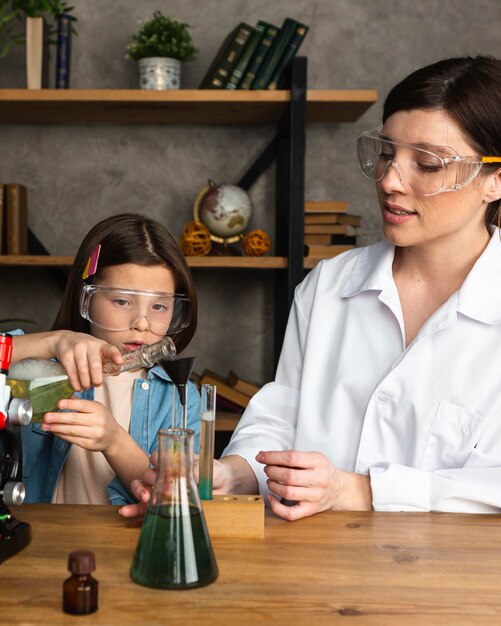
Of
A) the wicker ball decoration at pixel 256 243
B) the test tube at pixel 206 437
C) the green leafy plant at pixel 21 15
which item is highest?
the green leafy plant at pixel 21 15

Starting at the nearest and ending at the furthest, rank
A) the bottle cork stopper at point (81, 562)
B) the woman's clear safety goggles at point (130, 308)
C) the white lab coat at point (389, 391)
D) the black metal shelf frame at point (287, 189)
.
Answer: the bottle cork stopper at point (81, 562)
the white lab coat at point (389, 391)
the woman's clear safety goggles at point (130, 308)
the black metal shelf frame at point (287, 189)

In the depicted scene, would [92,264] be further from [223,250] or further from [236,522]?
[223,250]

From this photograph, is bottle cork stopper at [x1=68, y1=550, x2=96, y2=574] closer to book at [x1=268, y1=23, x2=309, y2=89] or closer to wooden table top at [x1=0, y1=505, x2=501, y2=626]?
wooden table top at [x1=0, y1=505, x2=501, y2=626]

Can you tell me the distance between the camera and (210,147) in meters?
3.45

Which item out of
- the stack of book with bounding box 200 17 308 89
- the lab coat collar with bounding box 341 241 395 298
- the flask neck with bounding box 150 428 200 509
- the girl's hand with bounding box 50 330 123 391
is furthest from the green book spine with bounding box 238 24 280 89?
the flask neck with bounding box 150 428 200 509

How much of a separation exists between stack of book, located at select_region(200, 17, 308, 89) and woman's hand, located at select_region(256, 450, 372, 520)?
6.70 ft

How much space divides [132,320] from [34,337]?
29 cm

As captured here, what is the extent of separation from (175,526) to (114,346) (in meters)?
0.55

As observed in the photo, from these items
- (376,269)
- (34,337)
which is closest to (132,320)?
(34,337)

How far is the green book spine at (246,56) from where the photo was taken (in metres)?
3.04

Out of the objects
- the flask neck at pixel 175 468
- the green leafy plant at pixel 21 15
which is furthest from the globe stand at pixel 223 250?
the flask neck at pixel 175 468

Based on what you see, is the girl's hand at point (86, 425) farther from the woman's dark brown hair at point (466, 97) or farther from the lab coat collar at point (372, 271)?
the woman's dark brown hair at point (466, 97)

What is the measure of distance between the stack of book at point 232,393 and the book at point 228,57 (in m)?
1.10

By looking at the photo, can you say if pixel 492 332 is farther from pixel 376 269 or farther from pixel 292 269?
pixel 292 269
